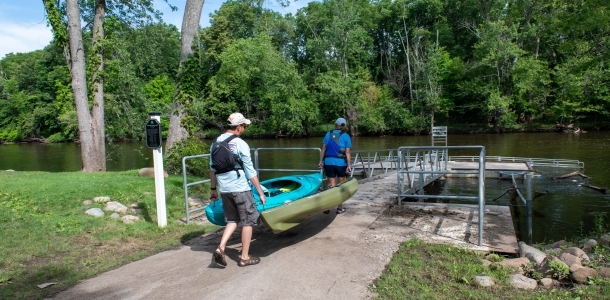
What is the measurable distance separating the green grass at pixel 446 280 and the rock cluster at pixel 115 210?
4.64m

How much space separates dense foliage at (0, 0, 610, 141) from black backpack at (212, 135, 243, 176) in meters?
29.0

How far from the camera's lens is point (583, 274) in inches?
155

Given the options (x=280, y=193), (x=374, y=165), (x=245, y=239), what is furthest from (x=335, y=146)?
(x=374, y=165)

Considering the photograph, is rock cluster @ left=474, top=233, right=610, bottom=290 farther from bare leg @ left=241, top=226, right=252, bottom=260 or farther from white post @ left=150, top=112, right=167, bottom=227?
white post @ left=150, top=112, right=167, bottom=227

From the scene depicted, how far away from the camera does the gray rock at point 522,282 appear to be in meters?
3.93

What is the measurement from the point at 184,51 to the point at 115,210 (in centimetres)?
547

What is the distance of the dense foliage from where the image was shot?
3938cm

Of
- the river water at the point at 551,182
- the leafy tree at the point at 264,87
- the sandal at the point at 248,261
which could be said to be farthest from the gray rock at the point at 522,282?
the leafy tree at the point at 264,87

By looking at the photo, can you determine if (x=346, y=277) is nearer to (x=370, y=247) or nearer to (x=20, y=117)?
(x=370, y=247)

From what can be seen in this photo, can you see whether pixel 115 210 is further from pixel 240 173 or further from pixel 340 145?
pixel 340 145

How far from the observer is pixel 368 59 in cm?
5156

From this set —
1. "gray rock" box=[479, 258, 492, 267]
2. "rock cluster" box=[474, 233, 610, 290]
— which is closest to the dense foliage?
"gray rock" box=[479, 258, 492, 267]

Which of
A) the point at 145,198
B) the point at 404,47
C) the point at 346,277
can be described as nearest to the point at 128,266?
the point at 346,277

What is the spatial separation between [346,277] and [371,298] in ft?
1.77
